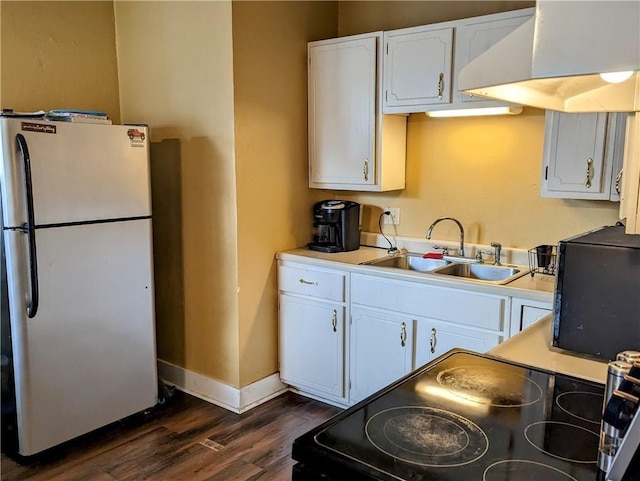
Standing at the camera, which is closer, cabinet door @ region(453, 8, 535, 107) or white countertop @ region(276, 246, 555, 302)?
white countertop @ region(276, 246, 555, 302)

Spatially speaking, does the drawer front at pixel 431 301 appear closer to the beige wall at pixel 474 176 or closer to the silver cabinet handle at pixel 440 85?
the beige wall at pixel 474 176

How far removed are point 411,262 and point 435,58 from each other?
3.74ft

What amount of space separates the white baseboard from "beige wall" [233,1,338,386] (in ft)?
0.22

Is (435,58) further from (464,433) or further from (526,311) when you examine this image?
(464,433)

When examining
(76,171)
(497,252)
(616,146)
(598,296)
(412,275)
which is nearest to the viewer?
(598,296)

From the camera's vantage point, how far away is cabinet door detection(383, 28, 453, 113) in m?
2.69

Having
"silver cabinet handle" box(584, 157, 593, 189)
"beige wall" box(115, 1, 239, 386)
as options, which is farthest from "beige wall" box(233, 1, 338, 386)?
"silver cabinet handle" box(584, 157, 593, 189)

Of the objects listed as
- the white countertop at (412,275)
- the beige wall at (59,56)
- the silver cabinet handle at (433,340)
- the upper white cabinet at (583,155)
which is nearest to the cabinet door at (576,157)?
the upper white cabinet at (583,155)

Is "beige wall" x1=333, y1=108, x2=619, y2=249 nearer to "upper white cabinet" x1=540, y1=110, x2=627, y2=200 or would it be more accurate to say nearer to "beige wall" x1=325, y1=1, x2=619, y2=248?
"beige wall" x1=325, y1=1, x2=619, y2=248

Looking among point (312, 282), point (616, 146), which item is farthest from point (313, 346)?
point (616, 146)

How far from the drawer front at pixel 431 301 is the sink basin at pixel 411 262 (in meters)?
0.21

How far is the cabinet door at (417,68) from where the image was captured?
2689 millimetres

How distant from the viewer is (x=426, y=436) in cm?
108

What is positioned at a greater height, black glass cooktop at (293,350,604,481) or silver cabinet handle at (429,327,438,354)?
black glass cooktop at (293,350,604,481)
